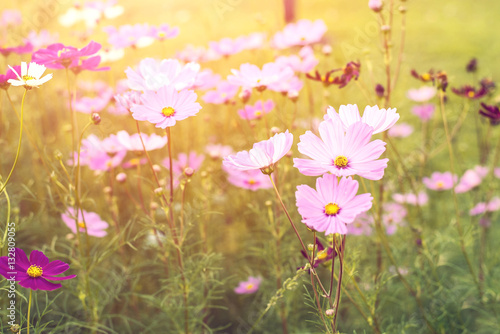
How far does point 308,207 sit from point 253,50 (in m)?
1.18

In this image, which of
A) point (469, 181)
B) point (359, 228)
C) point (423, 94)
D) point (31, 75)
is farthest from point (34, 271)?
point (423, 94)

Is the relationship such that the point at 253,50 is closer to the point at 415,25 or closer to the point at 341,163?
the point at 341,163

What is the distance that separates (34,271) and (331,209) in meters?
0.45

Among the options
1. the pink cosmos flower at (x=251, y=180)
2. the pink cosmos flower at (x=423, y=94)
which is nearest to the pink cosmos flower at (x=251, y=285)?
the pink cosmos flower at (x=251, y=180)

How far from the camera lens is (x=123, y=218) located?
1405 mm

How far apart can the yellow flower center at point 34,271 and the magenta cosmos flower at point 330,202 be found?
41 cm

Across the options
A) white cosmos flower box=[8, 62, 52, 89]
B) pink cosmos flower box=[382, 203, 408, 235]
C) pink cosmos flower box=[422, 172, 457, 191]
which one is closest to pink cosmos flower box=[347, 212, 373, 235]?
pink cosmos flower box=[382, 203, 408, 235]

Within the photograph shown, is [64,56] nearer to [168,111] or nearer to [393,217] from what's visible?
[168,111]

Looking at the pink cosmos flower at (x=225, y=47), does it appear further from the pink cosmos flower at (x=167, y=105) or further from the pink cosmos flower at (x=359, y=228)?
the pink cosmos flower at (x=167, y=105)

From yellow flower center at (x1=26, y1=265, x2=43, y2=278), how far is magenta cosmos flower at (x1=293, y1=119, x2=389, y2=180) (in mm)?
419

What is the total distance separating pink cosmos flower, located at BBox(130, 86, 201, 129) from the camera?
68 centimetres

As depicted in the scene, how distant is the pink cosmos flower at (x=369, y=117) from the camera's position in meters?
0.59

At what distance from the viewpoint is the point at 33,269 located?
2.17 ft

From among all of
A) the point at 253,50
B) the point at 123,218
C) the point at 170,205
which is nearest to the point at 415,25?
the point at 253,50
